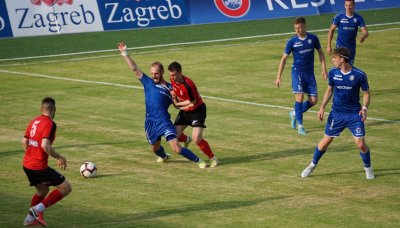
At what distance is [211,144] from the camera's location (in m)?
20.6

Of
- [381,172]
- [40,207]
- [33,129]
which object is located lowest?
[381,172]

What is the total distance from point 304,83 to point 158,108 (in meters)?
5.65

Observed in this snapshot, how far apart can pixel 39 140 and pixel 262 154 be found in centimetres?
668

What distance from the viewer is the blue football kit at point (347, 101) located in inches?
655

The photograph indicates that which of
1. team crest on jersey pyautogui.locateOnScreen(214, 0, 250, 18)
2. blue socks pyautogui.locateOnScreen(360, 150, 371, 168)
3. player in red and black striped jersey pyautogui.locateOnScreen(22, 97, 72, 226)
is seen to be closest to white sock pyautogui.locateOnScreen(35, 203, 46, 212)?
player in red and black striped jersey pyautogui.locateOnScreen(22, 97, 72, 226)

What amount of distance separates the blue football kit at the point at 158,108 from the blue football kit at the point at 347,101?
3224 millimetres

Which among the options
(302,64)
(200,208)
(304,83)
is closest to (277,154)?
(304,83)

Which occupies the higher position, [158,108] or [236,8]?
[236,8]

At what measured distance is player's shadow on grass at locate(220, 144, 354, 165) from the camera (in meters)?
18.8

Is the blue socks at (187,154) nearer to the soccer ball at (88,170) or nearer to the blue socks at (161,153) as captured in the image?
the blue socks at (161,153)

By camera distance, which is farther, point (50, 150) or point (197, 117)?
point (197, 117)

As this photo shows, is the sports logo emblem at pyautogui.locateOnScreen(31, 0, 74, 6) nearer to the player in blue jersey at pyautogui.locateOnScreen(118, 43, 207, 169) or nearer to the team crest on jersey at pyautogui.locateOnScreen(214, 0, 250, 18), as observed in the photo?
the team crest on jersey at pyautogui.locateOnScreen(214, 0, 250, 18)

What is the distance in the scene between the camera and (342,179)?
17.0 meters

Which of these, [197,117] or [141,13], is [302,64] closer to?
[197,117]
